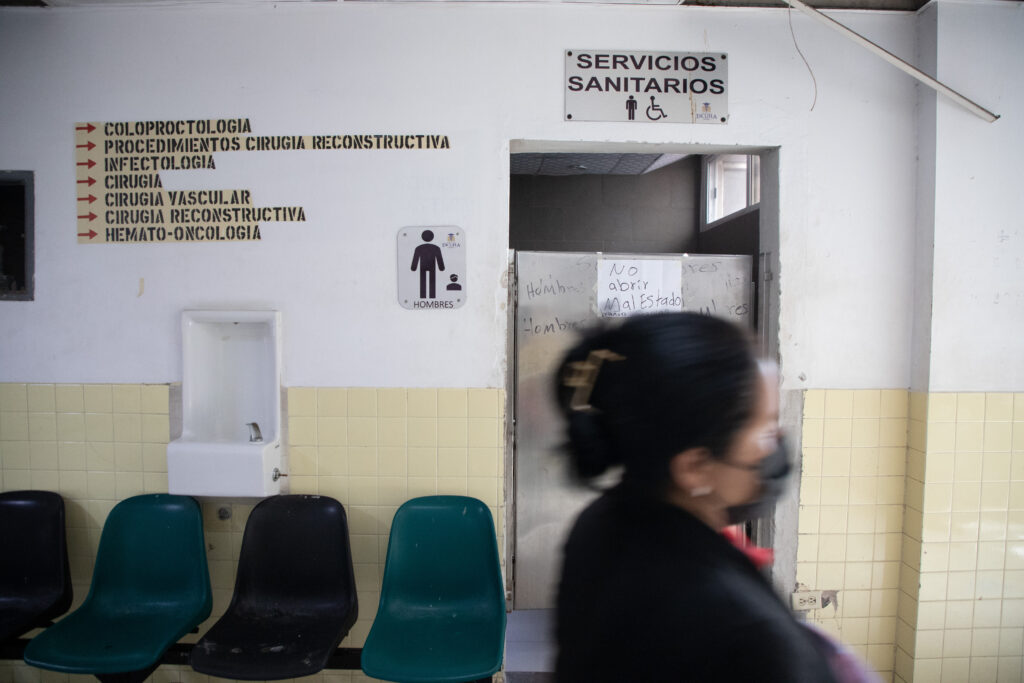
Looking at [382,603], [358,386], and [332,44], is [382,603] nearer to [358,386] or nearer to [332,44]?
[358,386]

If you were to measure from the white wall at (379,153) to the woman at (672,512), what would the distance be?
154 cm

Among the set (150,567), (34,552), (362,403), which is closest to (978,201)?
(362,403)

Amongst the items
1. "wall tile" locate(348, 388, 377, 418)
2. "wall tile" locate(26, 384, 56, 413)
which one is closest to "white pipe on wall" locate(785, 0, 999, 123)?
"wall tile" locate(348, 388, 377, 418)

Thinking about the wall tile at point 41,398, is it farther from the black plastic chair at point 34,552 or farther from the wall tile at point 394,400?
the wall tile at point 394,400

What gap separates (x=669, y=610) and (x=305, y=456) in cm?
199

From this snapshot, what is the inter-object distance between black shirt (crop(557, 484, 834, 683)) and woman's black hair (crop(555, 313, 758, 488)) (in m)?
0.07

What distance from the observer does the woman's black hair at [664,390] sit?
0.67m

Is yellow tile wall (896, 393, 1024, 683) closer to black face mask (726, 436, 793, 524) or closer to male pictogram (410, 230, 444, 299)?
black face mask (726, 436, 793, 524)

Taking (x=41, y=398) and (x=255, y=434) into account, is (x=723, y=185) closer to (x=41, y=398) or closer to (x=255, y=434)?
(x=255, y=434)

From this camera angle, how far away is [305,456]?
2268 millimetres

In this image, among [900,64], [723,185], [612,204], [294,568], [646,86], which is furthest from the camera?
[612,204]

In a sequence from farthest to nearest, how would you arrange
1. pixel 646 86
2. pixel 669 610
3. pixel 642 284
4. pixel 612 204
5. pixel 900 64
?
pixel 612 204 < pixel 642 284 < pixel 646 86 < pixel 900 64 < pixel 669 610

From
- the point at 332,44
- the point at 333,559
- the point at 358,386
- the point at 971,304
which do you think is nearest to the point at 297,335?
the point at 358,386

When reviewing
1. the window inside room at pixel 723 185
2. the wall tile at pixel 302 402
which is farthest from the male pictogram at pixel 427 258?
the window inside room at pixel 723 185
